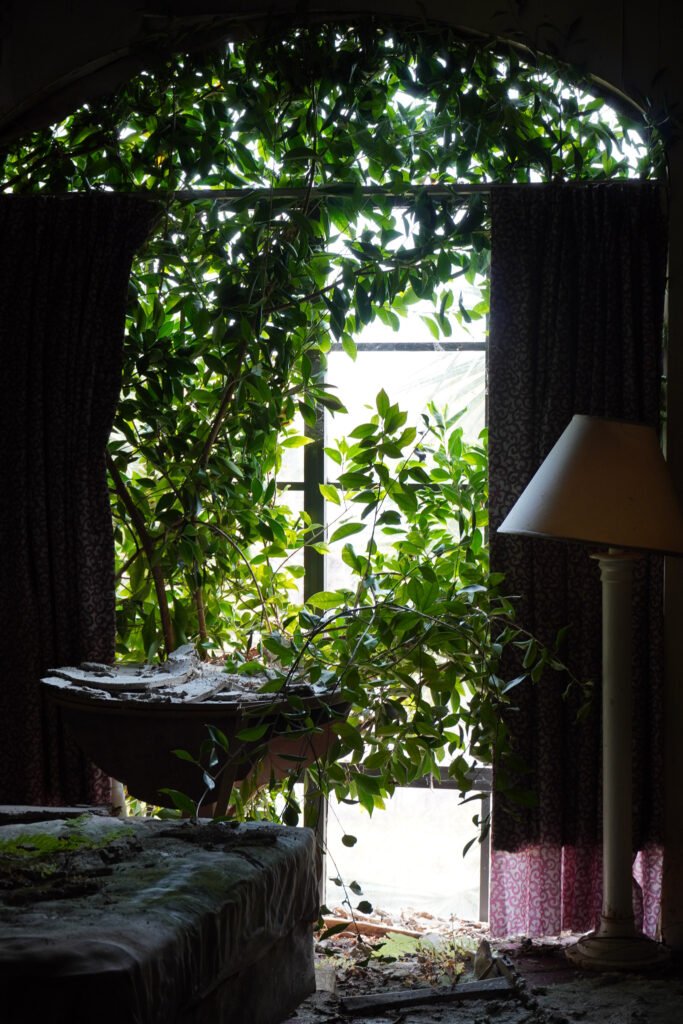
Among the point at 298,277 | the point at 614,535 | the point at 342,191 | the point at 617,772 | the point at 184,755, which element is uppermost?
the point at 342,191

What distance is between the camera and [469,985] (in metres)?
2.48

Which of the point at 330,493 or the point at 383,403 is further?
the point at 330,493

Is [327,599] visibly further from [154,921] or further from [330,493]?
[154,921]

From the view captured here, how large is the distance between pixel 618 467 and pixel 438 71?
4.44ft

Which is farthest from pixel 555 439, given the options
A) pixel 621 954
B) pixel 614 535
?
pixel 621 954

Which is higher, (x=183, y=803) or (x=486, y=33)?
(x=486, y=33)

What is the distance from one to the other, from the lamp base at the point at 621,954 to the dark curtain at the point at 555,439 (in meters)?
0.28

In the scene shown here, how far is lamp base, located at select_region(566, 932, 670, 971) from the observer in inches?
104

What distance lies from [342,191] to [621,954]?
217 cm

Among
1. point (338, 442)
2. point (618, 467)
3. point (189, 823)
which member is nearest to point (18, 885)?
point (189, 823)

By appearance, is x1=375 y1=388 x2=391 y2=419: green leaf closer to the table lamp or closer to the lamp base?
the table lamp

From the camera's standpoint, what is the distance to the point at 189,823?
7.30ft

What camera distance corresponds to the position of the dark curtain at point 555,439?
117 inches

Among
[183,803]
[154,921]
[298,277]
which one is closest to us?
[154,921]
